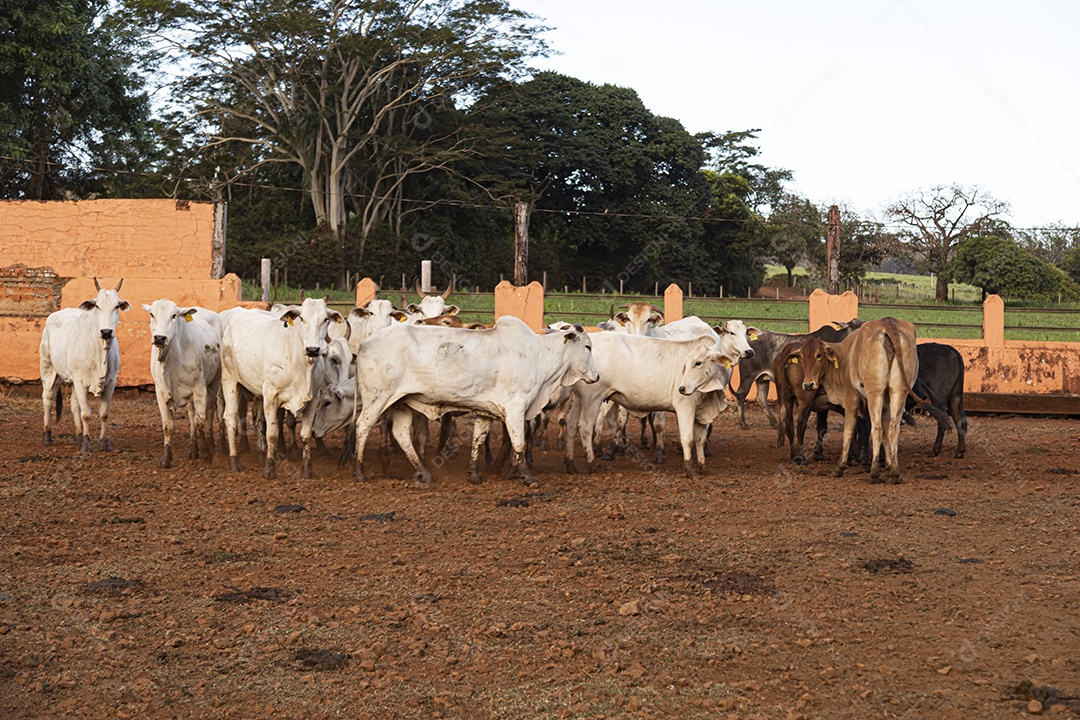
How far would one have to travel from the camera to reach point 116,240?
1725 centimetres

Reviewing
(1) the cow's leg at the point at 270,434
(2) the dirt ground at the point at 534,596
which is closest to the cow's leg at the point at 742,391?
(2) the dirt ground at the point at 534,596

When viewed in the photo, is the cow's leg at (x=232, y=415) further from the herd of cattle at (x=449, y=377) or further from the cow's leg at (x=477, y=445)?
the cow's leg at (x=477, y=445)

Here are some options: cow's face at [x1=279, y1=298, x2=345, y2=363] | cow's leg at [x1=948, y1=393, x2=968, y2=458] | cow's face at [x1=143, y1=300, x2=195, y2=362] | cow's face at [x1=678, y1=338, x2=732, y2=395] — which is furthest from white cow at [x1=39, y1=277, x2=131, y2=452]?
cow's leg at [x1=948, y1=393, x2=968, y2=458]

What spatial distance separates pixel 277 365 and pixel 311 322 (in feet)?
1.95

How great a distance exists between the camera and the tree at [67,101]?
1013 inches

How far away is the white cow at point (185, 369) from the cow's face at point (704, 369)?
15.6 feet

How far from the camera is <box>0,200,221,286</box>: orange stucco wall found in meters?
17.2

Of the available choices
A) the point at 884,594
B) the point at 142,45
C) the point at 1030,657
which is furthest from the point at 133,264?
the point at 142,45

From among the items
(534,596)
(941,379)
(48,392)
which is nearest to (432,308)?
(48,392)

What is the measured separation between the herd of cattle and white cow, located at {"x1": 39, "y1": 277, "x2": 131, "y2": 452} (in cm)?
2

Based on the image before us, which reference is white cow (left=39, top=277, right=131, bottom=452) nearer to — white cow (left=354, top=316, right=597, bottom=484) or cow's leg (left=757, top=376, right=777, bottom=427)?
white cow (left=354, top=316, right=597, bottom=484)

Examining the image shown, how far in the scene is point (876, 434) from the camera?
10.4 m

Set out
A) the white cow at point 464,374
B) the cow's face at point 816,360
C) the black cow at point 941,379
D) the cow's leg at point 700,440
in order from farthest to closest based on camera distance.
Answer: the black cow at point 941,379, the cow's face at point 816,360, the cow's leg at point 700,440, the white cow at point 464,374

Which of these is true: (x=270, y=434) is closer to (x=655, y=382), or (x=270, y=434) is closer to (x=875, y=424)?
(x=655, y=382)
